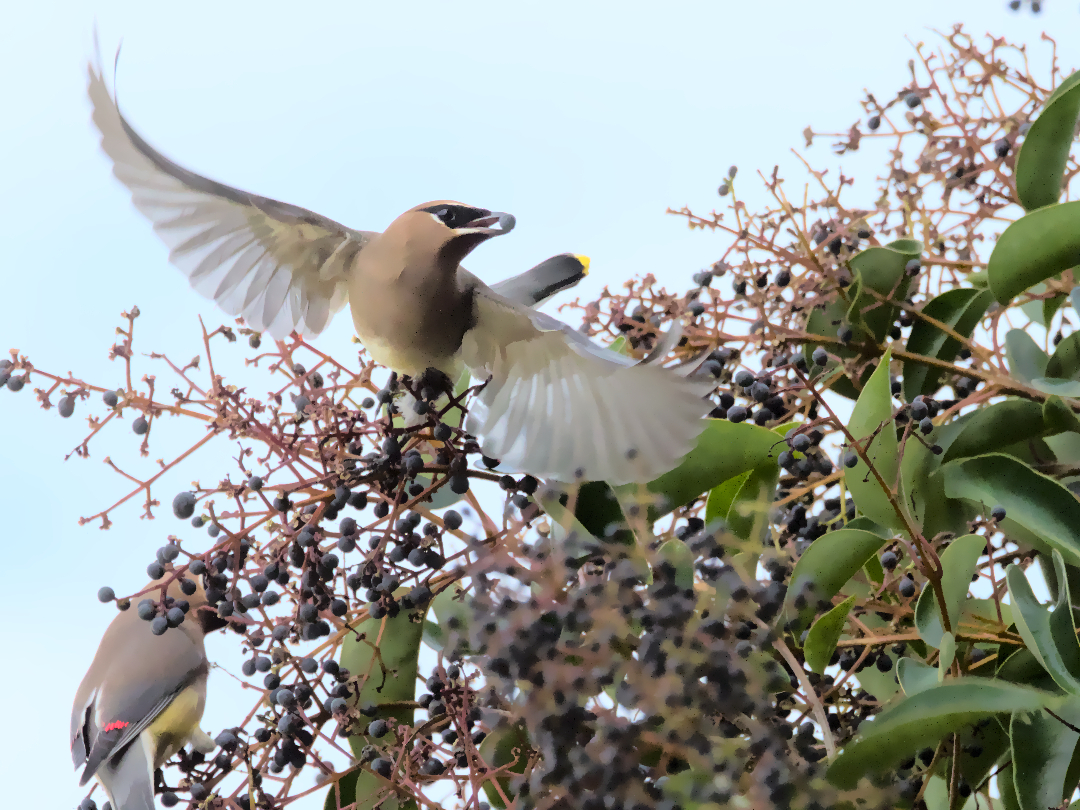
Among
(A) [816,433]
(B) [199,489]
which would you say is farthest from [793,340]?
(B) [199,489]

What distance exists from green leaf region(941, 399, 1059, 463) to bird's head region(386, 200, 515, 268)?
0.39 m

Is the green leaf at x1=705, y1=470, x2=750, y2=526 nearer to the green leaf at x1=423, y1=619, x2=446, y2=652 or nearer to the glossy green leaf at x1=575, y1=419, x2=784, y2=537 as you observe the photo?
the glossy green leaf at x1=575, y1=419, x2=784, y2=537

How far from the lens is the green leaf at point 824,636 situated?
0.66m

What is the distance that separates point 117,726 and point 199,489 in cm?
29

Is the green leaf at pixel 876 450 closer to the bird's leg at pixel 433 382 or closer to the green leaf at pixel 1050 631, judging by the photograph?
the green leaf at pixel 1050 631

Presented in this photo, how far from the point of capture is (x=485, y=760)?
2.21ft

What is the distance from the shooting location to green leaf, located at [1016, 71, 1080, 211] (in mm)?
741

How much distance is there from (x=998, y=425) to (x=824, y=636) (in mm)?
241

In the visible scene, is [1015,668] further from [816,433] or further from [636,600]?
[636,600]

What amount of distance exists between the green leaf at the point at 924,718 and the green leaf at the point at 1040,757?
8 centimetres

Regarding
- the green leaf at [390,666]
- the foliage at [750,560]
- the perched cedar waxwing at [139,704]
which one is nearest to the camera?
the foliage at [750,560]

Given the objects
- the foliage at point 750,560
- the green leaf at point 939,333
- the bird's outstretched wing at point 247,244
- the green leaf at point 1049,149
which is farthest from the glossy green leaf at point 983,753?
the bird's outstretched wing at point 247,244

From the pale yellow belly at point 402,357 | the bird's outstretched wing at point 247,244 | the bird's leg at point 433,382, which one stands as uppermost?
the bird's outstretched wing at point 247,244

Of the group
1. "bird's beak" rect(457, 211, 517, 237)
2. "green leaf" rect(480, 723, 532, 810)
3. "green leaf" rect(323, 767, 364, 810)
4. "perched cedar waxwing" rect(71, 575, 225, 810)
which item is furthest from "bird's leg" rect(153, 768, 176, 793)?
"bird's beak" rect(457, 211, 517, 237)
